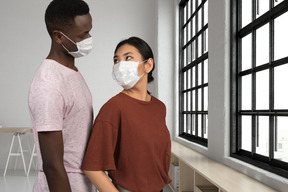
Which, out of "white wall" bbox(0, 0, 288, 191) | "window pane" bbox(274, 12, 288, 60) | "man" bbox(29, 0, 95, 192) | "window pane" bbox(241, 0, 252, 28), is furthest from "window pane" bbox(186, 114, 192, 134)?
"man" bbox(29, 0, 95, 192)

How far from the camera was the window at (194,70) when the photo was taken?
456 centimetres

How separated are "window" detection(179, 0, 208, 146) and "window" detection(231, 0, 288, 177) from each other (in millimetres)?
1189

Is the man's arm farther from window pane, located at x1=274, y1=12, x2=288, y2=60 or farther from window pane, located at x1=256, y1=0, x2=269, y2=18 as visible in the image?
window pane, located at x1=256, y1=0, x2=269, y2=18

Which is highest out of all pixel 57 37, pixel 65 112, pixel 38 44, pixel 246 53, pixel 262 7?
pixel 38 44

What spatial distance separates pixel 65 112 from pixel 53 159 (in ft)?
0.53

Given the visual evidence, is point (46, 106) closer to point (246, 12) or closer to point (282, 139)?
point (282, 139)

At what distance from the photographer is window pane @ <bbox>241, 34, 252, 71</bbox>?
3014 millimetres

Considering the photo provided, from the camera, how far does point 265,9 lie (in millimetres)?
2721

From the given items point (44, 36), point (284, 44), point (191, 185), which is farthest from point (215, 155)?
point (44, 36)

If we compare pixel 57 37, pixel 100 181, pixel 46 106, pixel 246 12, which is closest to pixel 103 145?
pixel 100 181

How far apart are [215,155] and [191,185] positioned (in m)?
0.72

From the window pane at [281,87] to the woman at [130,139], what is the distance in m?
1.41

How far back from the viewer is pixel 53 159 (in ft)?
3.15

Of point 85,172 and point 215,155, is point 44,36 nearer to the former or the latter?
point 215,155
